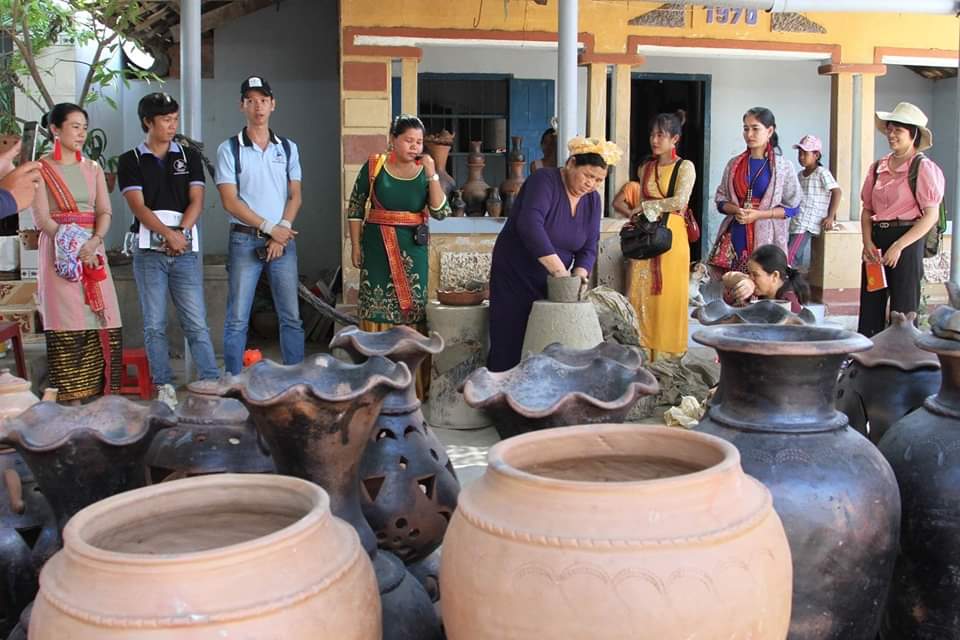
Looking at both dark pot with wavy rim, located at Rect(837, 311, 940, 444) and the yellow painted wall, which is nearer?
dark pot with wavy rim, located at Rect(837, 311, 940, 444)

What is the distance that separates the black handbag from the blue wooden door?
3.57 metres

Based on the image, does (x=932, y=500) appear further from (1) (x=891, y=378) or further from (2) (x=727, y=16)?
(2) (x=727, y=16)

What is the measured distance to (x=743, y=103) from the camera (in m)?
10.0

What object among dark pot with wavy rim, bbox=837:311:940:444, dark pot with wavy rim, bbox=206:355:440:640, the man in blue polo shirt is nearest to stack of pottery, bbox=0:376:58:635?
dark pot with wavy rim, bbox=206:355:440:640

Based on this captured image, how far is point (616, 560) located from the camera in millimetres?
1428

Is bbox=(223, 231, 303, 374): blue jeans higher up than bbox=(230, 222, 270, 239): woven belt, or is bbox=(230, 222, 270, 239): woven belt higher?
bbox=(230, 222, 270, 239): woven belt

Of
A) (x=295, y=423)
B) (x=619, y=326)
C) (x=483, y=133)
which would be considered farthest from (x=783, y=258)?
(x=483, y=133)

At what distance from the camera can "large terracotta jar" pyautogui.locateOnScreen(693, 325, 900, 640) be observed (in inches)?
76.8

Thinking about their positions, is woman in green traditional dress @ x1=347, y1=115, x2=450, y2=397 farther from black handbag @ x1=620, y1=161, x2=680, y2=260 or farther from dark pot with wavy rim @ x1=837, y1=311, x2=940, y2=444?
dark pot with wavy rim @ x1=837, y1=311, x2=940, y2=444

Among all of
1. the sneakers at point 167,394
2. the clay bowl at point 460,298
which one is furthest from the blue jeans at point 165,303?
the clay bowl at point 460,298

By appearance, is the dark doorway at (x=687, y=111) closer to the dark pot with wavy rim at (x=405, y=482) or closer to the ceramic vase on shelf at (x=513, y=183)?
Result: the ceramic vase on shelf at (x=513, y=183)

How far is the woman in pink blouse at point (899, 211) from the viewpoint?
5.37 metres

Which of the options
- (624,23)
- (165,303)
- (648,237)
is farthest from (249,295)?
(624,23)

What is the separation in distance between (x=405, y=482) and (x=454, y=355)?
3.21m
